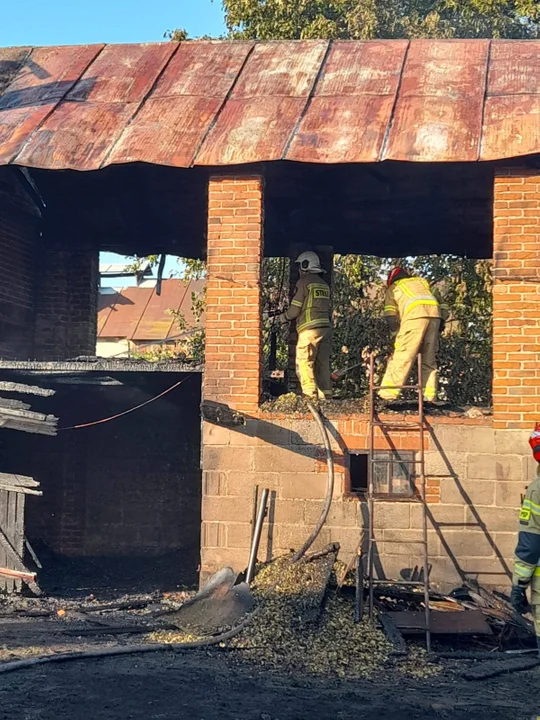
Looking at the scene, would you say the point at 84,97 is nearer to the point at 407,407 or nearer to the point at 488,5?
the point at 407,407

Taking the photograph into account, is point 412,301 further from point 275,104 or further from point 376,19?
point 376,19

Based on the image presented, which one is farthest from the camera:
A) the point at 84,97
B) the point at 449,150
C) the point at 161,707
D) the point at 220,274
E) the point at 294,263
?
the point at 294,263

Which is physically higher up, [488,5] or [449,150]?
[488,5]

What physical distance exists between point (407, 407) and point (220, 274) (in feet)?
8.21

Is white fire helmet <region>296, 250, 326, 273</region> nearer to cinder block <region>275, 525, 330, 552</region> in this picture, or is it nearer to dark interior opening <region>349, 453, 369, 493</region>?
dark interior opening <region>349, 453, 369, 493</region>

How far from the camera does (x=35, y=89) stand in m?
11.1

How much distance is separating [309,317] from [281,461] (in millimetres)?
2048

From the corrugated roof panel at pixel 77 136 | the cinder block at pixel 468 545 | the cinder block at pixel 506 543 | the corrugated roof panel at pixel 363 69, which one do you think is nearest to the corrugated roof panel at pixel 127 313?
the corrugated roof panel at pixel 77 136

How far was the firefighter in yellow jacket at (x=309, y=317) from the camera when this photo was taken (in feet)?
33.9

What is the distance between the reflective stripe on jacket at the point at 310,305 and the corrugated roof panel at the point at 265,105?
1.92 m

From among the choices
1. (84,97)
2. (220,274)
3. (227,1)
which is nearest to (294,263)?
(220,274)

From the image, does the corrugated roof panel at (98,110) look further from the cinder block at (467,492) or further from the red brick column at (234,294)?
the cinder block at (467,492)

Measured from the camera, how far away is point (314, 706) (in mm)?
5969

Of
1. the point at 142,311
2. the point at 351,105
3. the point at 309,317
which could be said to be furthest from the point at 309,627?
the point at 142,311
